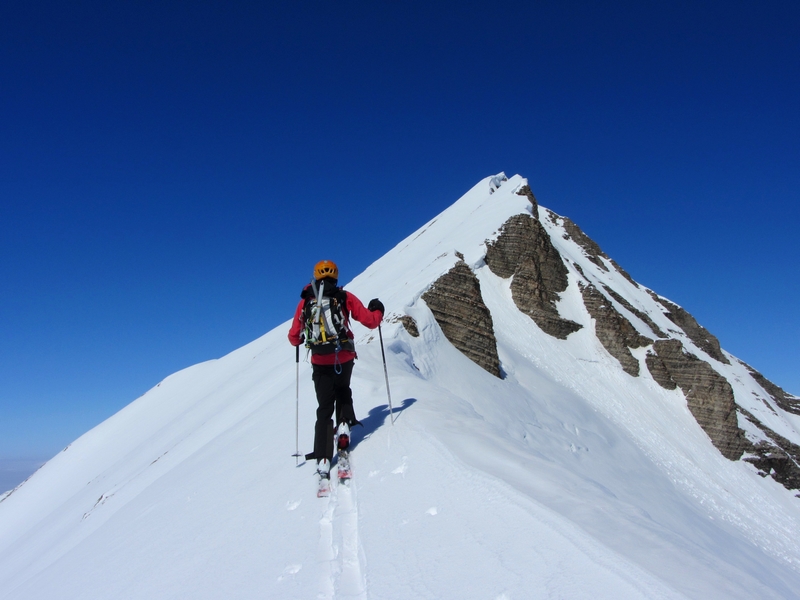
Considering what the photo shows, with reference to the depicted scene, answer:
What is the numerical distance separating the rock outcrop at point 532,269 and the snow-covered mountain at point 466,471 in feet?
0.36

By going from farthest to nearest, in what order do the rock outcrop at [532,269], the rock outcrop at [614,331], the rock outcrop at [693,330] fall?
the rock outcrop at [693,330], the rock outcrop at [614,331], the rock outcrop at [532,269]

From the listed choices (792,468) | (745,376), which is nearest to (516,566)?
(792,468)

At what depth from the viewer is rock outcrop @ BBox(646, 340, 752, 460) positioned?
23547 mm

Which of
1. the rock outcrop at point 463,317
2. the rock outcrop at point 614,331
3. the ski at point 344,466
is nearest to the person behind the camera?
the ski at point 344,466

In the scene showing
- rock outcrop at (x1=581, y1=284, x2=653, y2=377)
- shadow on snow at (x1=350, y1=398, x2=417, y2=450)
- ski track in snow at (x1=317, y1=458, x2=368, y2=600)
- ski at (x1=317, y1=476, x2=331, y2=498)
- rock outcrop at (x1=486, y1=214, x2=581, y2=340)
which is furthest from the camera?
rock outcrop at (x1=581, y1=284, x2=653, y2=377)

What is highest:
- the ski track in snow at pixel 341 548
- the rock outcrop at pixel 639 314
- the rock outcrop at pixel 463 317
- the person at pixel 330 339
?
the rock outcrop at pixel 639 314

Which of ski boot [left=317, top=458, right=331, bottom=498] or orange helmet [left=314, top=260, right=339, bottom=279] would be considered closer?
ski boot [left=317, top=458, right=331, bottom=498]

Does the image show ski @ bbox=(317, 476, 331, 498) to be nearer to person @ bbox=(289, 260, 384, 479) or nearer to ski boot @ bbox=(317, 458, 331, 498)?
ski boot @ bbox=(317, 458, 331, 498)

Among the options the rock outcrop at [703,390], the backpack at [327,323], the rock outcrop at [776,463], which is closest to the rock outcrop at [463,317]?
the backpack at [327,323]

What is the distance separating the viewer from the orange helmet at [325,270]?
6.08 meters

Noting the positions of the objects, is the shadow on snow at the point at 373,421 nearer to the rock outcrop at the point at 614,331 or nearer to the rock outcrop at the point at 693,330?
the rock outcrop at the point at 614,331

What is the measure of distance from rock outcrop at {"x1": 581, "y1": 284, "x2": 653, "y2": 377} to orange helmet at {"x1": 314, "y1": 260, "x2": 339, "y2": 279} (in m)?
22.3

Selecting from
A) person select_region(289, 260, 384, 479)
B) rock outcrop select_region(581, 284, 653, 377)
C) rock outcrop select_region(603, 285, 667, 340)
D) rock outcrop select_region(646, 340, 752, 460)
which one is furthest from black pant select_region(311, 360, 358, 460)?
rock outcrop select_region(603, 285, 667, 340)

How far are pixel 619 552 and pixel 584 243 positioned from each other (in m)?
40.7
